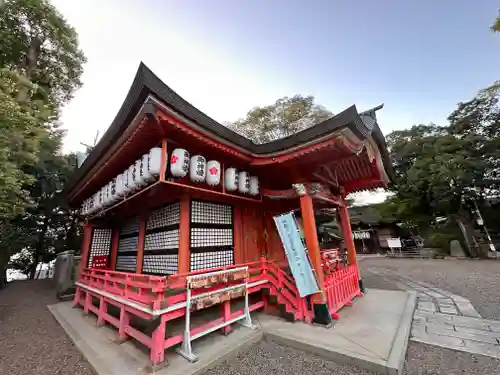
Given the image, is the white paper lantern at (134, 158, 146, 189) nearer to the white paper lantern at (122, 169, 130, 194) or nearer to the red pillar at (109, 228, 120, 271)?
the white paper lantern at (122, 169, 130, 194)

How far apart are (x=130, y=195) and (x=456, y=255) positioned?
24.1 m

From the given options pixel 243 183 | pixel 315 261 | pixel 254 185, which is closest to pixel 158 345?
pixel 315 261

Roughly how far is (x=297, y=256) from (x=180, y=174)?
303 cm

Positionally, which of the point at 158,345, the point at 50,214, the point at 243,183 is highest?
the point at 50,214

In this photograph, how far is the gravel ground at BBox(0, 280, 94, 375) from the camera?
3717 millimetres

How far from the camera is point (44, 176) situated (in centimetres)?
1220

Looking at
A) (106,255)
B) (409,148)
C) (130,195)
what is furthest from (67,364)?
(409,148)

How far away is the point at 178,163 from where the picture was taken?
428 centimetres

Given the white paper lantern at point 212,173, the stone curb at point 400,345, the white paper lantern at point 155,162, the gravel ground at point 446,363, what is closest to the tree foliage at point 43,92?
the white paper lantern at point 155,162

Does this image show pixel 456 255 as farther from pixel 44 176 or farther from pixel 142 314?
pixel 44 176

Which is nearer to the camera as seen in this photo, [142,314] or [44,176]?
[142,314]

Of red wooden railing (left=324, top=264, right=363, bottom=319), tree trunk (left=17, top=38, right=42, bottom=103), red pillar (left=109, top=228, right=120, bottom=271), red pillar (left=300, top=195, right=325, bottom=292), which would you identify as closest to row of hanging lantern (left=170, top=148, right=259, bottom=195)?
red pillar (left=300, top=195, right=325, bottom=292)

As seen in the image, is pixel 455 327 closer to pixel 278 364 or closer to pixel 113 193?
pixel 278 364

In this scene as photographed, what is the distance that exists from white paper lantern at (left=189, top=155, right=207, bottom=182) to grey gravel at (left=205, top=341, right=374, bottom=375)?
3226 millimetres
